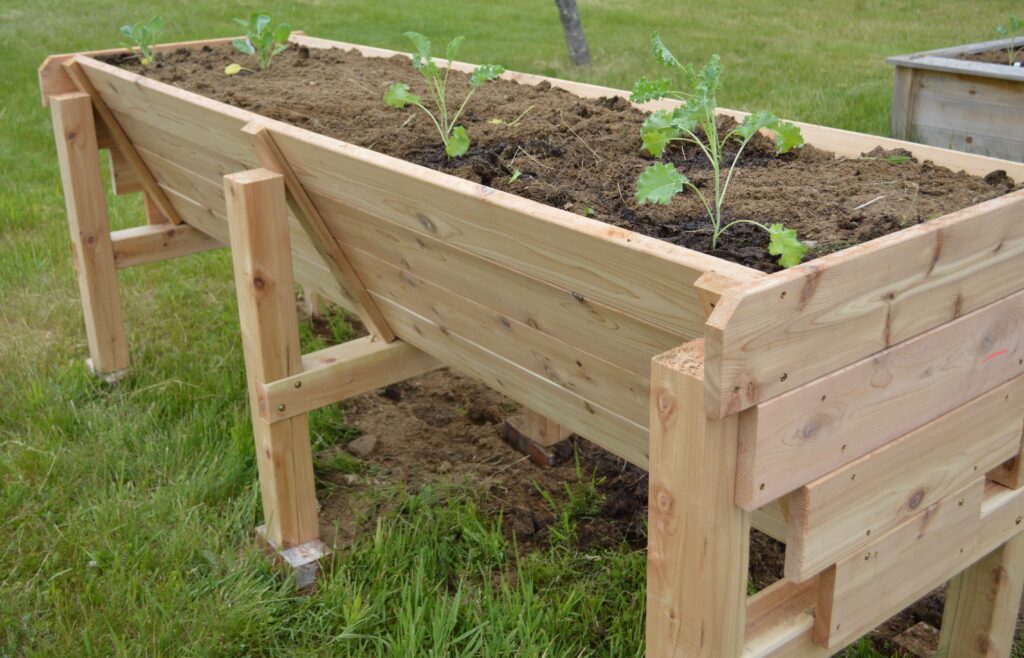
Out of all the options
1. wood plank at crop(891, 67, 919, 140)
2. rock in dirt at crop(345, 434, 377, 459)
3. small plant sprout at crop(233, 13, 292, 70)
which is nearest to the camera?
rock in dirt at crop(345, 434, 377, 459)

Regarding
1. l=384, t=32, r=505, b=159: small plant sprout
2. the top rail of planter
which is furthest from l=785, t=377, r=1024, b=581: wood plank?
the top rail of planter

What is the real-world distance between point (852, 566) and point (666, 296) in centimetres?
57

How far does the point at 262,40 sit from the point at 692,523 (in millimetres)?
2856

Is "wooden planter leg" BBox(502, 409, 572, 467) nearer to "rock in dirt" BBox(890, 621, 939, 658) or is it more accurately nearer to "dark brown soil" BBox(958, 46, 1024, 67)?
"rock in dirt" BBox(890, 621, 939, 658)

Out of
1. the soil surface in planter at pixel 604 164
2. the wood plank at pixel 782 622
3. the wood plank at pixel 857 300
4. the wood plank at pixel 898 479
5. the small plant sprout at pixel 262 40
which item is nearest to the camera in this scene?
the wood plank at pixel 857 300

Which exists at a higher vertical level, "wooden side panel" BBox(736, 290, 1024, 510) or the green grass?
"wooden side panel" BBox(736, 290, 1024, 510)

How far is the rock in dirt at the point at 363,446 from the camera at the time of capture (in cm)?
345

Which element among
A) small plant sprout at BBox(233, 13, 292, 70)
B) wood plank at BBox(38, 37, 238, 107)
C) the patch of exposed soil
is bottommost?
the patch of exposed soil

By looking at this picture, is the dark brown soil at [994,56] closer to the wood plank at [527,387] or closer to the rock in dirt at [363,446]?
the rock in dirt at [363,446]

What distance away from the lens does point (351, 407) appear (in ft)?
12.4

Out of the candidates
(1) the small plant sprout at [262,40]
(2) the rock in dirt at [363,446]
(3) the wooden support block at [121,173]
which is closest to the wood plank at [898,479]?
(2) the rock in dirt at [363,446]

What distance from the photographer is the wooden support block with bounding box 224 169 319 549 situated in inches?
101

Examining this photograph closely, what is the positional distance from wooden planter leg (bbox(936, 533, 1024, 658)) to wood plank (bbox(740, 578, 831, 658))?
0.64 meters

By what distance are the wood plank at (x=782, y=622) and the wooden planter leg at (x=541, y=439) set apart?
1.50 meters
